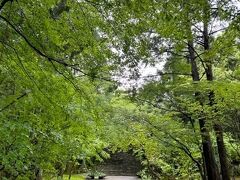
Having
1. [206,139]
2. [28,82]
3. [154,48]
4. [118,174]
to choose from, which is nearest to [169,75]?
[154,48]

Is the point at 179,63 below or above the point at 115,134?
above

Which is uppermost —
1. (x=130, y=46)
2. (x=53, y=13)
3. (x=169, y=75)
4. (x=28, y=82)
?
(x=169, y=75)

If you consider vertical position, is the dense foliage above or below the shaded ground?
below

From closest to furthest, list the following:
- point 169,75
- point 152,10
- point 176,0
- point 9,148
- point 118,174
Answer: point 176,0, point 152,10, point 9,148, point 169,75, point 118,174

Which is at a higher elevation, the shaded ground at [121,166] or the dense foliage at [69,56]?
the shaded ground at [121,166]

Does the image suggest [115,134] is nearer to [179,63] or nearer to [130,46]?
[179,63]

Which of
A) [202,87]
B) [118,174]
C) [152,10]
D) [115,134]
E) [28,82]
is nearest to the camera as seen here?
[152,10]

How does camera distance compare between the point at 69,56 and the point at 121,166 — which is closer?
the point at 69,56

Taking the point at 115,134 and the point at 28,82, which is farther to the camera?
the point at 115,134

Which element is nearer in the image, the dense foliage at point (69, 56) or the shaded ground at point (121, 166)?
the dense foliage at point (69, 56)

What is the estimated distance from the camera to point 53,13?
4195 millimetres

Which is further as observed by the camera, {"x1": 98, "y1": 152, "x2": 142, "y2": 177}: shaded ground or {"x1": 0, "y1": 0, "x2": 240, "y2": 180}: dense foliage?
{"x1": 98, "y1": 152, "x2": 142, "y2": 177}: shaded ground

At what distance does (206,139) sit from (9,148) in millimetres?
5008

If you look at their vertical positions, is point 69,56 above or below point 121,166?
below
